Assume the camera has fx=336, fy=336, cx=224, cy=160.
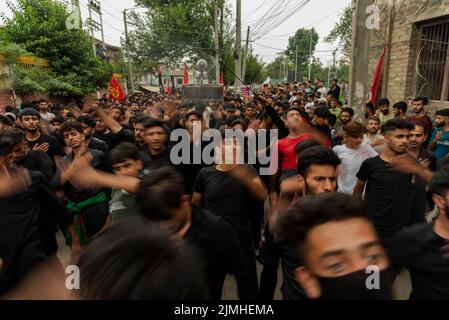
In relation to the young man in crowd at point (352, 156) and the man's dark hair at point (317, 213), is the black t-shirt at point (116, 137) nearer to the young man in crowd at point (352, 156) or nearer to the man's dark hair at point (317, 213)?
the young man in crowd at point (352, 156)

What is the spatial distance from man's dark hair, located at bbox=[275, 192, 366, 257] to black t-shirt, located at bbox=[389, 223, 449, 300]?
1.80 feet

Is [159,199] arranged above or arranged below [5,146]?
below

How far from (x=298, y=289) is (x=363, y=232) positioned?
0.56 metres

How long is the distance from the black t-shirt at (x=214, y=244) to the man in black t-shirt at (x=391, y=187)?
1.60 metres

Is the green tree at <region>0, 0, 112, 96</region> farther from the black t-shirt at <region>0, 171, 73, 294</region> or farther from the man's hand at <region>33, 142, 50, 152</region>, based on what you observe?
the black t-shirt at <region>0, 171, 73, 294</region>

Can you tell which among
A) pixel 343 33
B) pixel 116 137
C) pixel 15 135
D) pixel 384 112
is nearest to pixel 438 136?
pixel 384 112

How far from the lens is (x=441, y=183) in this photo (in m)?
1.86

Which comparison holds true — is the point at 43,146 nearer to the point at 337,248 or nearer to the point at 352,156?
the point at 352,156

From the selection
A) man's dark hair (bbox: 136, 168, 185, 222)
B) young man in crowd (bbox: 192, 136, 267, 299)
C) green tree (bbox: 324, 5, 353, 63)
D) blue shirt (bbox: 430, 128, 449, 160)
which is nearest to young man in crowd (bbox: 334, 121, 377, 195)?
young man in crowd (bbox: 192, 136, 267, 299)

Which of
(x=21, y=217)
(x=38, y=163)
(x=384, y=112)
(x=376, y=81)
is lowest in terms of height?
(x=21, y=217)

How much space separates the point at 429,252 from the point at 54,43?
15.8m

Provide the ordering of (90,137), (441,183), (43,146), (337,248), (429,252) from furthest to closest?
(90,137)
(43,146)
(441,183)
(429,252)
(337,248)

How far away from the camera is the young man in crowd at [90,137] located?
4420mm

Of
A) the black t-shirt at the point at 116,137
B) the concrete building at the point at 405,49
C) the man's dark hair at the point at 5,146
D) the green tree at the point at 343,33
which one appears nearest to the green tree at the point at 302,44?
the green tree at the point at 343,33
